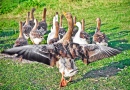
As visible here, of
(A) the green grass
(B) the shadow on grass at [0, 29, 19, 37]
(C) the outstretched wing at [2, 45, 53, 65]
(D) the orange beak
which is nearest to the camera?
(C) the outstretched wing at [2, 45, 53, 65]

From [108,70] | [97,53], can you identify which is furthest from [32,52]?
[108,70]

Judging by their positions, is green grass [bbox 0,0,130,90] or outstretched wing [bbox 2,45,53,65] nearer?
outstretched wing [bbox 2,45,53,65]

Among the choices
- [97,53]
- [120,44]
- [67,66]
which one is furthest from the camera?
[120,44]

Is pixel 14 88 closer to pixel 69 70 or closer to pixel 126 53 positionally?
pixel 69 70

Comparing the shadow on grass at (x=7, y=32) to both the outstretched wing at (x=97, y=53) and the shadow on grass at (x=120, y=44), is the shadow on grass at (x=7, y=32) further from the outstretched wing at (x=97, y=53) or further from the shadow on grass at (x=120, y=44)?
the outstretched wing at (x=97, y=53)

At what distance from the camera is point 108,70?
1115 centimetres

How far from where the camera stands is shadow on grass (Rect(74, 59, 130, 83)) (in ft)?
35.1

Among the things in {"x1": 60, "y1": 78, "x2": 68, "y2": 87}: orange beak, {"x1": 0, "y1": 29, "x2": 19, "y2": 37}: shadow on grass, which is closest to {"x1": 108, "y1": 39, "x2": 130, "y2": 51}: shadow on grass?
{"x1": 60, "y1": 78, "x2": 68, "y2": 87}: orange beak

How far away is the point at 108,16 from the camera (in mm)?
21922

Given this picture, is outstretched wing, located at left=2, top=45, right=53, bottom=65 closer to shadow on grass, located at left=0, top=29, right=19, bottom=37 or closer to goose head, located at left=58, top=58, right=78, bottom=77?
goose head, located at left=58, top=58, right=78, bottom=77

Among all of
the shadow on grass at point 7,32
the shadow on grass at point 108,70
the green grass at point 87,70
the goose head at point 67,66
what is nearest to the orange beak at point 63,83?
the green grass at point 87,70

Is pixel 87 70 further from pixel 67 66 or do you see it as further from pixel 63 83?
pixel 67 66

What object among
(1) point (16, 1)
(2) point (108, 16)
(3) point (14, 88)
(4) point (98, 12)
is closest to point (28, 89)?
(3) point (14, 88)

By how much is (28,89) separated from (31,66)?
2257mm
